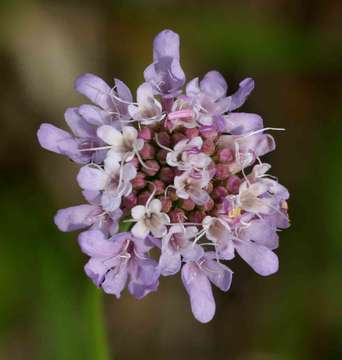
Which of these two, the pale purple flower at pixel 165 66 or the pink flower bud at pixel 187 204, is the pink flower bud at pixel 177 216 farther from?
the pale purple flower at pixel 165 66

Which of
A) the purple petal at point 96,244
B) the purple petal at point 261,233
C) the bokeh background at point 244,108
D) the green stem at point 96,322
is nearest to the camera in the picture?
the purple petal at point 96,244

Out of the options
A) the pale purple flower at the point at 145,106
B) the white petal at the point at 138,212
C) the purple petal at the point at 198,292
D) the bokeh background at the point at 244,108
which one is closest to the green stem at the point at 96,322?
the purple petal at the point at 198,292

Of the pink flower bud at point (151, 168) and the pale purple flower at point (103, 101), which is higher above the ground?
the pale purple flower at point (103, 101)

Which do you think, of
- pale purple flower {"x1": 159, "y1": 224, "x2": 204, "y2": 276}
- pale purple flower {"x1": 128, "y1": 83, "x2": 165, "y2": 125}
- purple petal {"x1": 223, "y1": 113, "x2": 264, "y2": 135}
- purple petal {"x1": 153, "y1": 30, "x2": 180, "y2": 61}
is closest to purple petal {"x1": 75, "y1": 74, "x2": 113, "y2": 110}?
pale purple flower {"x1": 128, "y1": 83, "x2": 165, "y2": 125}

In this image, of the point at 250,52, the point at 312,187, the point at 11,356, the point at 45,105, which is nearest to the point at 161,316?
the point at 11,356

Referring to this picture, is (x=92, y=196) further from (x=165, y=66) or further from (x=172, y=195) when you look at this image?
(x=165, y=66)

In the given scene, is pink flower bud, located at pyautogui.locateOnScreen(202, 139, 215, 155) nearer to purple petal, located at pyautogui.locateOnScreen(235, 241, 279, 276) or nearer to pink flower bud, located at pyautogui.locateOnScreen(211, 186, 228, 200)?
pink flower bud, located at pyautogui.locateOnScreen(211, 186, 228, 200)

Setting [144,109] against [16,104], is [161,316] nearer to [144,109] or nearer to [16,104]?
[16,104]
